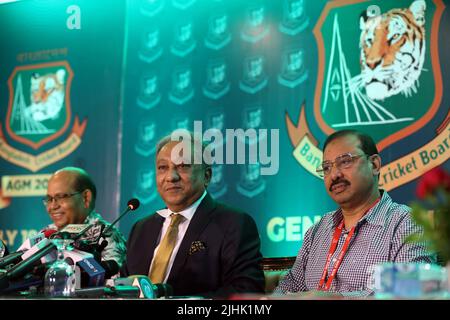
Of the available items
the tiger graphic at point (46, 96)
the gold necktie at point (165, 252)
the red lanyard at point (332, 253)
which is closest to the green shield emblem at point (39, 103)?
the tiger graphic at point (46, 96)

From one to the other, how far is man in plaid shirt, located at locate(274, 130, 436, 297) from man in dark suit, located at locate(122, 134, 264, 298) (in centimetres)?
26

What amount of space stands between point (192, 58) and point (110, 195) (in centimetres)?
116

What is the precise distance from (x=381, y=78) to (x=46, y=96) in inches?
108

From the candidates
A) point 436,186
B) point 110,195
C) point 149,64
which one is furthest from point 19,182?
point 436,186

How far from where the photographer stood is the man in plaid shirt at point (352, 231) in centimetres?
297

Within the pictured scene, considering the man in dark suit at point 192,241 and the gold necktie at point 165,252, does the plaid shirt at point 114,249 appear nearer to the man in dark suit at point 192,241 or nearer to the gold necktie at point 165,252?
the man in dark suit at point 192,241

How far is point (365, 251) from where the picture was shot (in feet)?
9.94

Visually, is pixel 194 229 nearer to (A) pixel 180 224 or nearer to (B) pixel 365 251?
(A) pixel 180 224

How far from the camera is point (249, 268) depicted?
10.3 ft

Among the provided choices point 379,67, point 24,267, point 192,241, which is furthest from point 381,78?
point 24,267

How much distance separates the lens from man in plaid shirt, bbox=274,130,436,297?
2.97 m

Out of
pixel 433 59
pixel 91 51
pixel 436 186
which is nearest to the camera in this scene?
pixel 436 186

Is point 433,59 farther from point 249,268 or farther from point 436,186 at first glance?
point 436,186
